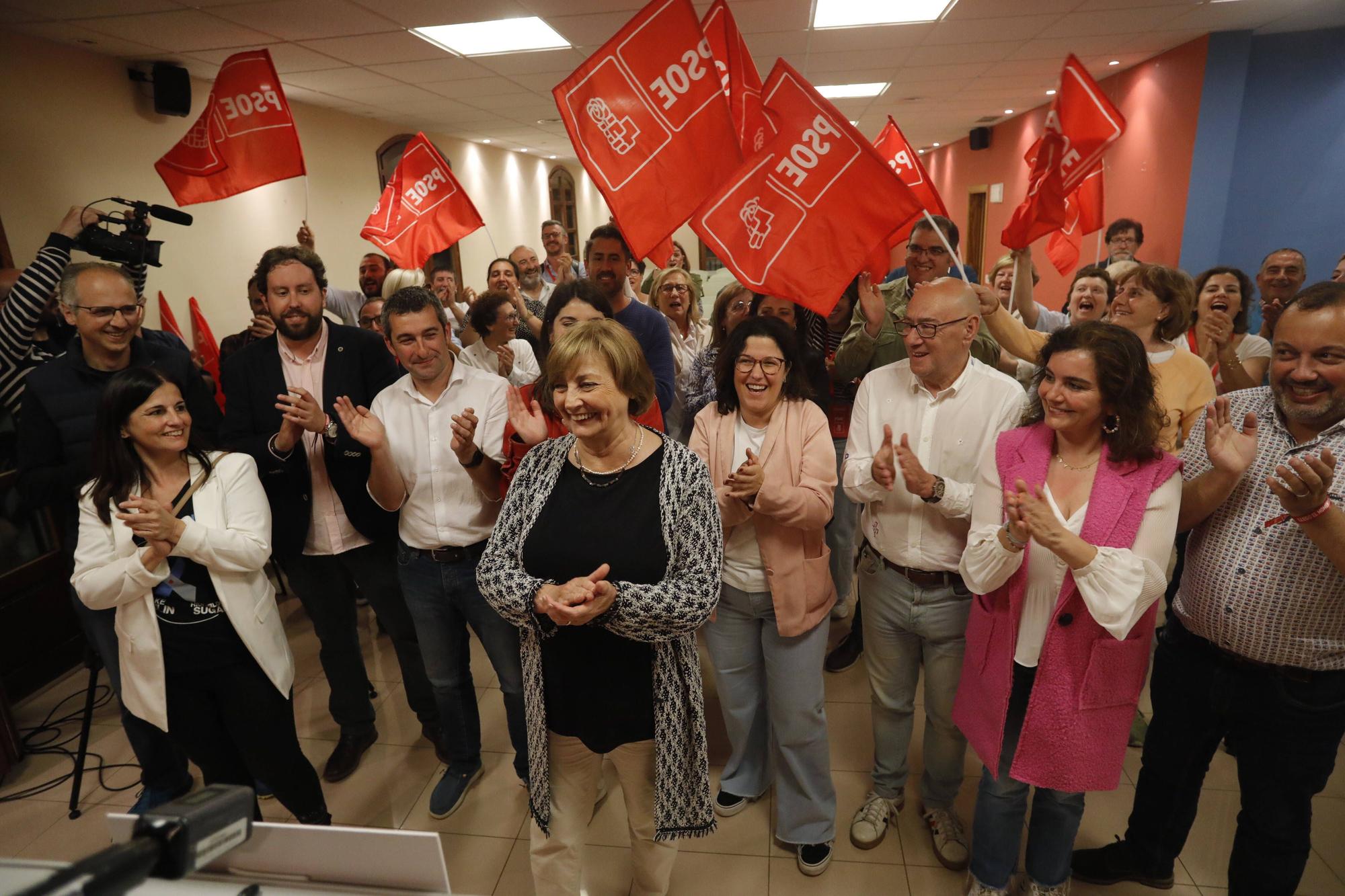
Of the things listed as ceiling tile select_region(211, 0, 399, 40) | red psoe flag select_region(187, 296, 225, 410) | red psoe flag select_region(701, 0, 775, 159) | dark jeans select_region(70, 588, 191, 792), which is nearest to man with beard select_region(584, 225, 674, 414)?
red psoe flag select_region(701, 0, 775, 159)

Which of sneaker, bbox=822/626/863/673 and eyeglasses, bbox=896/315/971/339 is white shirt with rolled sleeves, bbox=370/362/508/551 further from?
sneaker, bbox=822/626/863/673

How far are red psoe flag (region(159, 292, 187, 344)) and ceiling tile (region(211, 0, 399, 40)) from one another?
6.64 feet

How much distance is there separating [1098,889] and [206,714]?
8.69ft

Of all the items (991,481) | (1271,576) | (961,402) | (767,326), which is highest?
(767,326)

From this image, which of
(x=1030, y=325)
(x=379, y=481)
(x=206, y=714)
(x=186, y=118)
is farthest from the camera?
(x=186, y=118)

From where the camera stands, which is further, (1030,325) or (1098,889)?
(1030,325)

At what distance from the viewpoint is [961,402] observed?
1.99 m

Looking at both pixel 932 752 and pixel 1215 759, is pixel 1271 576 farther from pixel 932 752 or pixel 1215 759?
pixel 1215 759

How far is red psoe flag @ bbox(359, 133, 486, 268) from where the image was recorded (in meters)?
4.03

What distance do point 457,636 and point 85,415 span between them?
140cm

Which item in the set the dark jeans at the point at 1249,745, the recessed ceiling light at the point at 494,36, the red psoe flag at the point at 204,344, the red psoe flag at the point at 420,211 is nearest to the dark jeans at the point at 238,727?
the dark jeans at the point at 1249,745

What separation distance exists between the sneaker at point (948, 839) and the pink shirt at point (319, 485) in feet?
6.91

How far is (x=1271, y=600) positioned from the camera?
1573 millimetres

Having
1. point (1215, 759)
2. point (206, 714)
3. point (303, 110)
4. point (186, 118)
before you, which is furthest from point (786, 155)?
point (303, 110)
